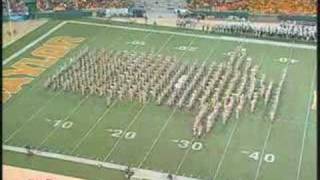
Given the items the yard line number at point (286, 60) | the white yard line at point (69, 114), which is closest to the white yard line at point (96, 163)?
the white yard line at point (69, 114)

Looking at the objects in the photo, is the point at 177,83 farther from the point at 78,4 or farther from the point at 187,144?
the point at 78,4

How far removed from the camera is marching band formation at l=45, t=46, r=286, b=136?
656 inches

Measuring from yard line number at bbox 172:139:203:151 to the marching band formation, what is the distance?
1.62 feet

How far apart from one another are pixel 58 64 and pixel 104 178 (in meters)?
8.00

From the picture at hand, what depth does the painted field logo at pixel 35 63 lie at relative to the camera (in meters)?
18.6

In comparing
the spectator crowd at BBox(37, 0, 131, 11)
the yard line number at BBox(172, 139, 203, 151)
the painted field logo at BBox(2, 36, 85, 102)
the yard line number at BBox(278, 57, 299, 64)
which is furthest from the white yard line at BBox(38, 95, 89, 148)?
the spectator crowd at BBox(37, 0, 131, 11)

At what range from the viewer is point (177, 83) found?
58.2 feet

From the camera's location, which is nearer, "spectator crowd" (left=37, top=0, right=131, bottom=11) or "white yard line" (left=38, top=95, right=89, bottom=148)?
"white yard line" (left=38, top=95, right=89, bottom=148)

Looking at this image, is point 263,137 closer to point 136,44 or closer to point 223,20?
point 136,44

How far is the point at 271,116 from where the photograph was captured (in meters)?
16.1

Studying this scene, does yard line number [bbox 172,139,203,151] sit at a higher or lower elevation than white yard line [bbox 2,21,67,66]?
lower

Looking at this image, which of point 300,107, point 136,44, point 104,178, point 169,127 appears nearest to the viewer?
point 104,178

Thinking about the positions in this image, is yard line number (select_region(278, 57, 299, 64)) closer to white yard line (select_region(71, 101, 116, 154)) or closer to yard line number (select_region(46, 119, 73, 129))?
white yard line (select_region(71, 101, 116, 154))

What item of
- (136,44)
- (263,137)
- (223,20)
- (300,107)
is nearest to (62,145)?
(263,137)
